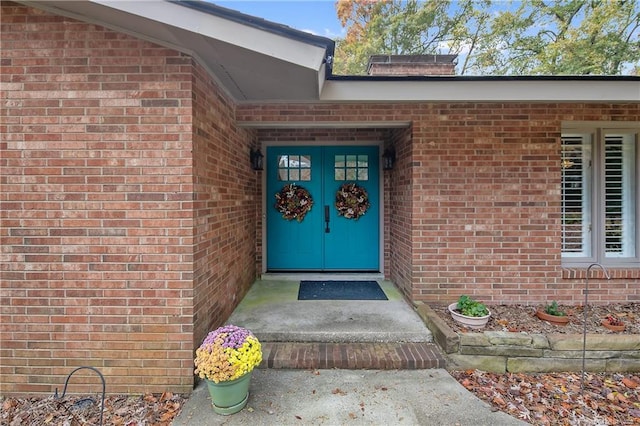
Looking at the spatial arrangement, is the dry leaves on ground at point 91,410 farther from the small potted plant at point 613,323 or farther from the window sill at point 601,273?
the window sill at point 601,273

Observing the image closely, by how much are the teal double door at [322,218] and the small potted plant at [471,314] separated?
1940 millimetres

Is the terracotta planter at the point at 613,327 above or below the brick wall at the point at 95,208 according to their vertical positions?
below

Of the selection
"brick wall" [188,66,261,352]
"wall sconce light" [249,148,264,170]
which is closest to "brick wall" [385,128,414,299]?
"wall sconce light" [249,148,264,170]

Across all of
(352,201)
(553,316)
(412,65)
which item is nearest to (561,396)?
(553,316)

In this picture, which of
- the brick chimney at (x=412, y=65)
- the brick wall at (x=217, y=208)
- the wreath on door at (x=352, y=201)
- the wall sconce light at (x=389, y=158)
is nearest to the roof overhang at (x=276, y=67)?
the brick wall at (x=217, y=208)

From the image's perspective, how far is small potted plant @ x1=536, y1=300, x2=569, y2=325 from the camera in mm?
3382

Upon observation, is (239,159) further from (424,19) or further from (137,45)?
(424,19)

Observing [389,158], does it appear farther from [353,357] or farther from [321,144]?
[353,357]

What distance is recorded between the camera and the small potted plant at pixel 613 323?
3256 millimetres

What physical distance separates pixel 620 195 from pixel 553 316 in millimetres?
2133

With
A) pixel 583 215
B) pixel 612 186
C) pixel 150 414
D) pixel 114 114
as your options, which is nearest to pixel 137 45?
pixel 114 114

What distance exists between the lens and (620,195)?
→ 13.7 ft

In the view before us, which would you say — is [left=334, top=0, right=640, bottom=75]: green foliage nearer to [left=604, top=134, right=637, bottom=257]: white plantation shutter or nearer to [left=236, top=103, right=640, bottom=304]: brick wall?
[left=604, top=134, right=637, bottom=257]: white plantation shutter

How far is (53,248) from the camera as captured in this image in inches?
106
